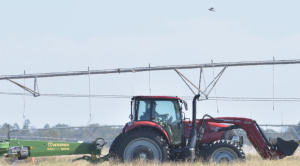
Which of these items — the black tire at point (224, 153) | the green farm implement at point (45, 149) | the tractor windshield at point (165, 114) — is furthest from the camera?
the green farm implement at point (45, 149)

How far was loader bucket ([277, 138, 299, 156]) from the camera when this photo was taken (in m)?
16.2

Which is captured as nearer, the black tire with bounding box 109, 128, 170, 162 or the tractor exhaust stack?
the black tire with bounding box 109, 128, 170, 162

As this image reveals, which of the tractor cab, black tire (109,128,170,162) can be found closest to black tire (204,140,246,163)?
the tractor cab

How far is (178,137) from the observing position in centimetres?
Answer: 1571

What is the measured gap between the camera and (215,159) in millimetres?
15500

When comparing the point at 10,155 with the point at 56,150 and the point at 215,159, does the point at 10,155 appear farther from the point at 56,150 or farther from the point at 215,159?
the point at 215,159

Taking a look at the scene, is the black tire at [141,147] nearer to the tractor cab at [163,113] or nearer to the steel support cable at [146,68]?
the tractor cab at [163,113]

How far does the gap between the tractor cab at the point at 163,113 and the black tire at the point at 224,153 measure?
3.52 feet

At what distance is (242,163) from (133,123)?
3.63 meters

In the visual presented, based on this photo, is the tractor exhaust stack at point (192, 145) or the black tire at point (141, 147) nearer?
the black tire at point (141, 147)

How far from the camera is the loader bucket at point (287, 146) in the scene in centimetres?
1620

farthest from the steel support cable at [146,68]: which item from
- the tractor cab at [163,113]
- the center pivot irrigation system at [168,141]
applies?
the tractor cab at [163,113]

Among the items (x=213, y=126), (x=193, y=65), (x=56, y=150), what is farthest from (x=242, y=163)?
(x=193, y=65)

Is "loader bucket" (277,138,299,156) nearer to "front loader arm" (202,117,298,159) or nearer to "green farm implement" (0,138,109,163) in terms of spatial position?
"front loader arm" (202,117,298,159)
